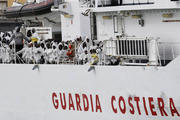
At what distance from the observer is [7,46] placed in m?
13.7

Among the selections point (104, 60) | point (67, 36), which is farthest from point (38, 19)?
point (104, 60)

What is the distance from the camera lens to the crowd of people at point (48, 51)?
11.9 m

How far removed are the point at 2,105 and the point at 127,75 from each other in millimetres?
5009

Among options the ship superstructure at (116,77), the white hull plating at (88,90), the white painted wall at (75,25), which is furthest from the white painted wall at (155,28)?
the white painted wall at (75,25)

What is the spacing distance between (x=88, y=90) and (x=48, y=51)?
1926mm

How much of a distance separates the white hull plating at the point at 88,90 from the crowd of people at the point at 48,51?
0.41 metres

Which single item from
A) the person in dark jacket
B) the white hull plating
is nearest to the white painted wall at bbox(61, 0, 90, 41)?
the person in dark jacket

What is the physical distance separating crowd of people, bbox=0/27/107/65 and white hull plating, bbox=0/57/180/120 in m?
0.41

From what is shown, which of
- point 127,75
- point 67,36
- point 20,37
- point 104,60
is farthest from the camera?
point 67,36

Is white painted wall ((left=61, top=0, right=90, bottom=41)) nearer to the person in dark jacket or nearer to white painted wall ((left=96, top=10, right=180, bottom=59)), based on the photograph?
the person in dark jacket

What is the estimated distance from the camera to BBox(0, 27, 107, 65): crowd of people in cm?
1191

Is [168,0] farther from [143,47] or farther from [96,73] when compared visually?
[96,73]

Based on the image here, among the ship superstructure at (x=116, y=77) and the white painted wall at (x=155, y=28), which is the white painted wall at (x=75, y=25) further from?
the white painted wall at (x=155, y=28)

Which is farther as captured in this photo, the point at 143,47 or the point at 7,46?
the point at 7,46
